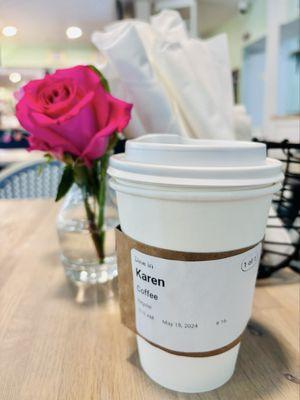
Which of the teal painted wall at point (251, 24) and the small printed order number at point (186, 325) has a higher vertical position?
the teal painted wall at point (251, 24)

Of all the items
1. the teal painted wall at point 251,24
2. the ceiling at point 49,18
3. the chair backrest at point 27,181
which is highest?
the teal painted wall at point 251,24

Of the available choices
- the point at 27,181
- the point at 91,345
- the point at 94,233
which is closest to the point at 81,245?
the point at 94,233

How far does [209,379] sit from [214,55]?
454mm

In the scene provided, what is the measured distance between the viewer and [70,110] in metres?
0.33

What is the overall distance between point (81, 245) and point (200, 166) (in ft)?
1.00

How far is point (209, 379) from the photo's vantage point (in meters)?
0.27

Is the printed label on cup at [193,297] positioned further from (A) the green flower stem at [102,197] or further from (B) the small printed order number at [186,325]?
(A) the green flower stem at [102,197]

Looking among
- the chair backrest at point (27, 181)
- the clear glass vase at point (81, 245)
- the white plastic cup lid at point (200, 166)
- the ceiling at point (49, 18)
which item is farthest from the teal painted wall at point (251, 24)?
the white plastic cup lid at point (200, 166)

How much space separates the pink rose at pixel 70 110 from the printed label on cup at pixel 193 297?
162 mm

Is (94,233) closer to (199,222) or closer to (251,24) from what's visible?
(199,222)

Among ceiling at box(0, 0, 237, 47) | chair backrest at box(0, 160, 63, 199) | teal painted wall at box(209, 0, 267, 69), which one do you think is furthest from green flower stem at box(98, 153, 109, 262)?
teal painted wall at box(209, 0, 267, 69)

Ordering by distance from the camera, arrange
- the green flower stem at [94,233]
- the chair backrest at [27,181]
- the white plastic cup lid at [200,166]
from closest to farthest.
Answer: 1. the white plastic cup lid at [200,166]
2. the green flower stem at [94,233]
3. the chair backrest at [27,181]

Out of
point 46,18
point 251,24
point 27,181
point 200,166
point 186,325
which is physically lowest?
point 27,181

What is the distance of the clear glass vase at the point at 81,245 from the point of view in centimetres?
47
